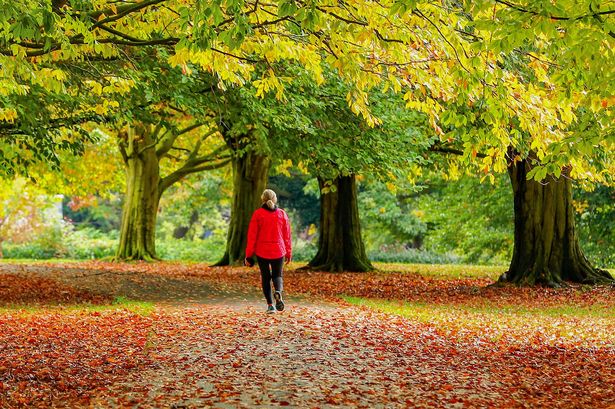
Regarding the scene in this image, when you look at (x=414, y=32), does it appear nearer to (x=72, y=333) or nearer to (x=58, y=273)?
(x=72, y=333)

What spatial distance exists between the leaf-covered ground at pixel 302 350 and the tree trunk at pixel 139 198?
12.1m

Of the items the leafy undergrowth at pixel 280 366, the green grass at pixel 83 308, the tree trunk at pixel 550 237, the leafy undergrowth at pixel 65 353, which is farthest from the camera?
the tree trunk at pixel 550 237

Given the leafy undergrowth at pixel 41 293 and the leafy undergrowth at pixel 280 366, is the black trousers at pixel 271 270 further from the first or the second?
the leafy undergrowth at pixel 41 293

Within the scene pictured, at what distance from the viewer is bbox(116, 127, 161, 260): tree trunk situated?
96.2ft

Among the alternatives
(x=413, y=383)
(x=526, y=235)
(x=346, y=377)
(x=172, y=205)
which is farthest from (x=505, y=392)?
(x=172, y=205)

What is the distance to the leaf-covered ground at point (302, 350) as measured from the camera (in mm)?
Answer: 7000

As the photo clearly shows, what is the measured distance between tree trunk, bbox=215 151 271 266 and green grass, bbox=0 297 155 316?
11.2m

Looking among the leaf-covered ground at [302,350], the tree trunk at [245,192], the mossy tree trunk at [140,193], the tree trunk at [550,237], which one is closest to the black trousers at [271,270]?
the leaf-covered ground at [302,350]

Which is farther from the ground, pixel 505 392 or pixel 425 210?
pixel 425 210

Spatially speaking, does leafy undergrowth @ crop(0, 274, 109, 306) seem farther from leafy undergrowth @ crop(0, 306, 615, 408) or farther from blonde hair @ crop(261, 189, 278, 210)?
blonde hair @ crop(261, 189, 278, 210)

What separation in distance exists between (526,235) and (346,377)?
1227 cm

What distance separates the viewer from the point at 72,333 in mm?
10539

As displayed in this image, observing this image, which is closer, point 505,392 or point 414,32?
point 505,392

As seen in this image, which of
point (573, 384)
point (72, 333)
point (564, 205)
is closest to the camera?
point (573, 384)
